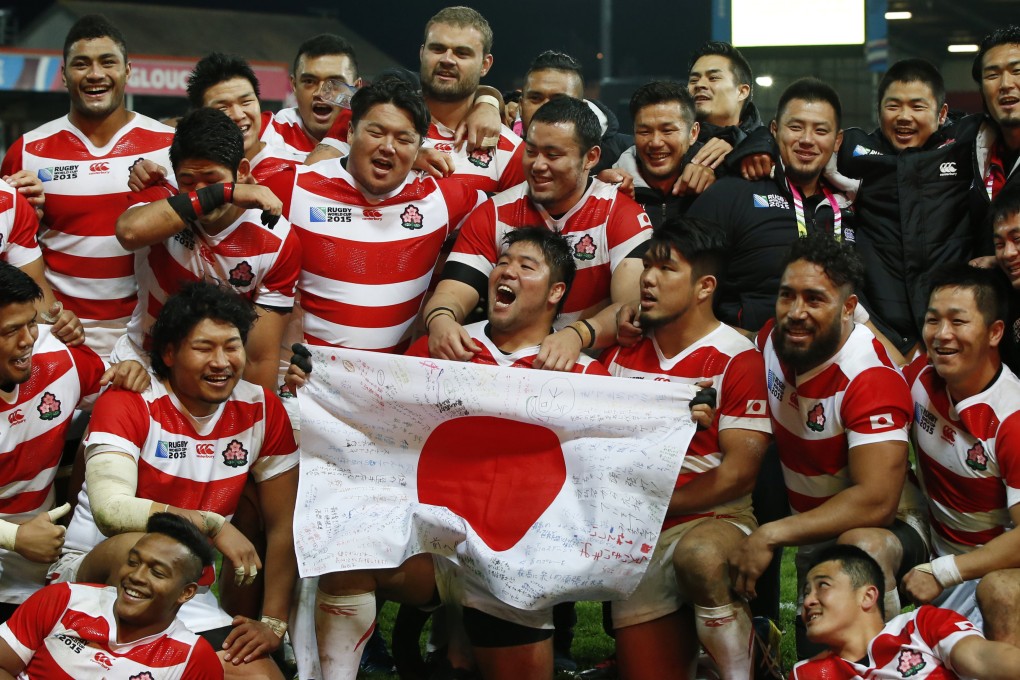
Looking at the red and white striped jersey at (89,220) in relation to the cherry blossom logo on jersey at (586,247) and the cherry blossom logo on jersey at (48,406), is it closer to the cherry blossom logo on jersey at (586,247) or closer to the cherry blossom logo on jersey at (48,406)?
the cherry blossom logo on jersey at (48,406)

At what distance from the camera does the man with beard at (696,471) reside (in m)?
4.03

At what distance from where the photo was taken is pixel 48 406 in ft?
14.3

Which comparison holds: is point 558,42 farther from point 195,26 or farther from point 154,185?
point 154,185

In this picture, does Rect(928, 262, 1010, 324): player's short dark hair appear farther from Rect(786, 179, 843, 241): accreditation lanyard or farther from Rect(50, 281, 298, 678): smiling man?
Rect(50, 281, 298, 678): smiling man

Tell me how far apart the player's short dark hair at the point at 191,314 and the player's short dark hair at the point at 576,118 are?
1387mm

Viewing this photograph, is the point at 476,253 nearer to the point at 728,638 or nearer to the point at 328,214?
the point at 328,214

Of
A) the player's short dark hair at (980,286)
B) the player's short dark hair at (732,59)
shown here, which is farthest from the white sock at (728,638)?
the player's short dark hair at (732,59)

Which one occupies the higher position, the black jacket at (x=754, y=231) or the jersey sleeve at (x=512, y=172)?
the jersey sleeve at (x=512, y=172)

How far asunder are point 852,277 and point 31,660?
2878 millimetres

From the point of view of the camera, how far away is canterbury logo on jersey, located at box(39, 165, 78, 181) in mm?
4988

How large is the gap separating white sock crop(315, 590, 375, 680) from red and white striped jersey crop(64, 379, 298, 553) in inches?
19.4

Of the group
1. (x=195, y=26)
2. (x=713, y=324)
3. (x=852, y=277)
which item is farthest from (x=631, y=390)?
(x=195, y=26)

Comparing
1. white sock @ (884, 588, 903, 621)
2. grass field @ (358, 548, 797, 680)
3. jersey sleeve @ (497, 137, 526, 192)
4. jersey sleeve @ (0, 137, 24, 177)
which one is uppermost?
jersey sleeve @ (0, 137, 24, 177)

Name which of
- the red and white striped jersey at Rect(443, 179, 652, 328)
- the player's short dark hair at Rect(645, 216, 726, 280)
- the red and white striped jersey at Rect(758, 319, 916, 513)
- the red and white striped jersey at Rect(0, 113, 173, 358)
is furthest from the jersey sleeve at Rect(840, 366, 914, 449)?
the red and white striped jersey at Rect(0, 113, 173, 358)
